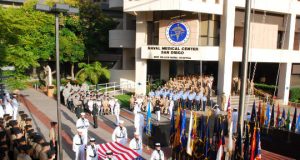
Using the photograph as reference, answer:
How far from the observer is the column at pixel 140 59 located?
2759 centimetres

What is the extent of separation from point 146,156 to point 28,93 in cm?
1943

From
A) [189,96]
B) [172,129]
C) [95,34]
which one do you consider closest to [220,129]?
[172,129]

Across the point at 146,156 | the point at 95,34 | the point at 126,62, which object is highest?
the point at 95,34

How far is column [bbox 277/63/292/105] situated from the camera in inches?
1109

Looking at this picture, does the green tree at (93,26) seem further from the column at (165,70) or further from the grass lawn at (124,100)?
the grass lawn at (124,100)

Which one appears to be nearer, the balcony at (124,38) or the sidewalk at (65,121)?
the sidewalk at (65,121)

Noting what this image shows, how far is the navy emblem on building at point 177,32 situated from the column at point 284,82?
1004cm

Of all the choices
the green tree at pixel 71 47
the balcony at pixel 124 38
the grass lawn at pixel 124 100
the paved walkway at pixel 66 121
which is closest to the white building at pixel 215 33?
the grass lawn at pixel 124 100

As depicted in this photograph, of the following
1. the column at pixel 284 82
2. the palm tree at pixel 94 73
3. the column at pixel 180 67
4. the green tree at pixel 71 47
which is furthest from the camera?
the green tree at pixel 71 47

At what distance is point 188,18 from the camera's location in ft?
85.3

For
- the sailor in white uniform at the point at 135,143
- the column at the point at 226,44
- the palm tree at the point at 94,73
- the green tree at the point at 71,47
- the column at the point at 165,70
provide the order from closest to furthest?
the sailor in white uniform at the point at 135,143
the column at the point at 226,44
the column at the point at 165,70
the palm tree at the point at 94,73
the green tree at the point at 71,47

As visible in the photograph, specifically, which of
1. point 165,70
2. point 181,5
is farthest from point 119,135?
point 165,70

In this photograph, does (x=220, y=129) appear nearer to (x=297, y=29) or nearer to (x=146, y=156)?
(x=146, y=156)

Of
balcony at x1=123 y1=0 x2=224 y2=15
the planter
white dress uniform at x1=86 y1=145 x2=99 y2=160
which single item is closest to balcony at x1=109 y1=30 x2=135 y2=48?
balcony at x1=123 y1=0 x2=224 y2=15
